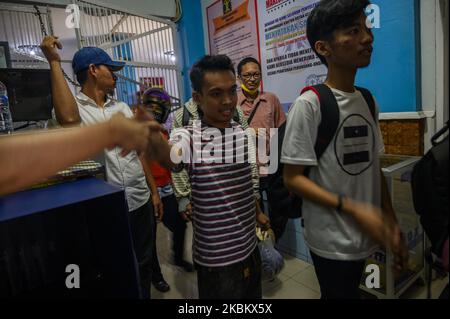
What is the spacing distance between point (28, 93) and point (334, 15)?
1491 mm

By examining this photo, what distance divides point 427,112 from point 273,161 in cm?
100

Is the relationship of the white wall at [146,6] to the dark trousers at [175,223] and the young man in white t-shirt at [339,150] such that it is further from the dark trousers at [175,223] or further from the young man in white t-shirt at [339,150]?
the young man in white t-shirt at [339,150]

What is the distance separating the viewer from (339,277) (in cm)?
73

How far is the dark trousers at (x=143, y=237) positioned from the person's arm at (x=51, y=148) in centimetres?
96

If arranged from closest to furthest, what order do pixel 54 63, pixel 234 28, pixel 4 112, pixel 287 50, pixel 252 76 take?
pixel 54 63
pixel 4 112
pixel 252 76
pixel 287 50
pixel 234 28

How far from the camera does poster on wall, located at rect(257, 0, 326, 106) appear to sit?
6.15ft

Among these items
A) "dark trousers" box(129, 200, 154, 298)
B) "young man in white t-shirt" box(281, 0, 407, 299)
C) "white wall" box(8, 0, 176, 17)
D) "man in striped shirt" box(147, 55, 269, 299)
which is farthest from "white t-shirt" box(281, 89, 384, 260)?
"white wall" box(8, 0, 176, 17)

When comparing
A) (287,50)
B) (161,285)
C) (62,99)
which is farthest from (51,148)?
(287,50)

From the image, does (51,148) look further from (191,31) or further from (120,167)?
(191,31)

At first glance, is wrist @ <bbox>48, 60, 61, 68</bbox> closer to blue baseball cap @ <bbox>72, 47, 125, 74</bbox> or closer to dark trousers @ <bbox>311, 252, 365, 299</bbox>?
blue baseball cap @ <bbox>72, 47, 125, 74</bbox>

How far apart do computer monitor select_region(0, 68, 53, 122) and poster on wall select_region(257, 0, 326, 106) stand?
1.51 metres

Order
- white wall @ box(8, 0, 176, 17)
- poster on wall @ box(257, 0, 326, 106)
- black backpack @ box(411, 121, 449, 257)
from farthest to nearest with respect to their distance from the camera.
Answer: white wall @ box(8, 0, 176, 17)
poster on wall @ box(257, 0, 326, 106)
black backpack @ box(411, 121, 449, 257)

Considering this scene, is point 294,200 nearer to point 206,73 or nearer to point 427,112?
point 206,73
